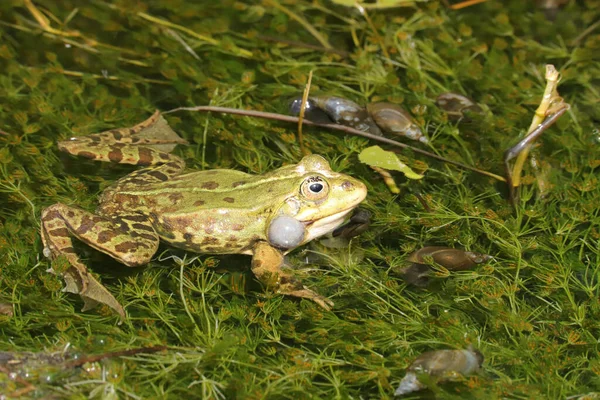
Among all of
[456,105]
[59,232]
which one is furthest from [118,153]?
[456,105]

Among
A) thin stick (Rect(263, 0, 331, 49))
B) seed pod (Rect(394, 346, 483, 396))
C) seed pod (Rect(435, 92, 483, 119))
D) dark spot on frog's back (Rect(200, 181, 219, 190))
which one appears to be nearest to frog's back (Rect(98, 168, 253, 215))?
dark spot on frog's back (Rect(200, 181, 219, 190))

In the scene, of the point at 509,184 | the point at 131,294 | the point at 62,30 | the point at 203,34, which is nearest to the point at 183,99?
the point at 203,34

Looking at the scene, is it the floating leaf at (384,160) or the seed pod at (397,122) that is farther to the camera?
the seed pod at (397,122)

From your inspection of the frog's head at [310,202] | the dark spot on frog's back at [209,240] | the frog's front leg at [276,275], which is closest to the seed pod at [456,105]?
the frog's head at [310,202]

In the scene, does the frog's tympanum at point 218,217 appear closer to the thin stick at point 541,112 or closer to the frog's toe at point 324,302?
the frog's toe at point 324,302

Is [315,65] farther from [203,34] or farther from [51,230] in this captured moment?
[51,230]

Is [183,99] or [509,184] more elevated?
[183,99]
